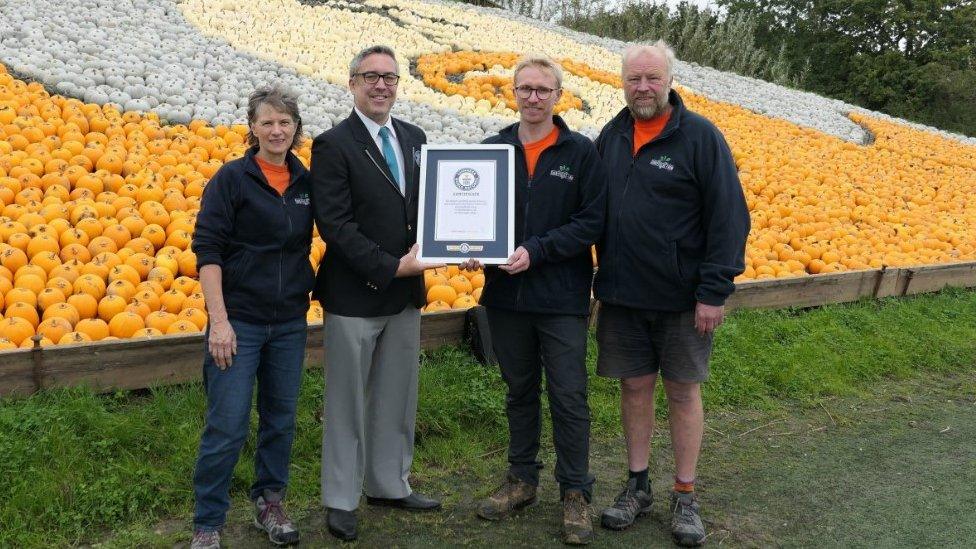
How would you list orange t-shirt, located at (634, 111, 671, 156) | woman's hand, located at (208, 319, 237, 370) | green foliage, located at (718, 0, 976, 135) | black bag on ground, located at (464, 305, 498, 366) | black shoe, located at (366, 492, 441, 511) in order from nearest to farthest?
1. woman's hand, located at (208, 319, 237, 370)
2. orange t-shirt, located at (634, 111, 671, 156)
3. black shoe, located at (366, 492, 441, 511)
4. black bag on ground, located at (464, 305, 498, 366)
5. green foliage, located at (718, 0, 976, 135)

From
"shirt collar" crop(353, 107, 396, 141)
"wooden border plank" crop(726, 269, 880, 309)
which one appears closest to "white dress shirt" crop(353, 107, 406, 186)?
"shirt collar" crop(353, 107, 396, 141)

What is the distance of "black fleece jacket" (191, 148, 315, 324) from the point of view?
2.98m

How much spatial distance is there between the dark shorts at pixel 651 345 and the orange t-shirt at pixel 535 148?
2.24 ft

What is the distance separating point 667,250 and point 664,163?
1.15ft

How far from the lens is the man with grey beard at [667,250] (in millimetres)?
3254

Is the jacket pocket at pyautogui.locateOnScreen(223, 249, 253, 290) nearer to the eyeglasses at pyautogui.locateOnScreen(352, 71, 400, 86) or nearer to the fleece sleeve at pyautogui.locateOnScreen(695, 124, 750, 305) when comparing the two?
the eyeglasses at pyautogui.locateOnScreen(352, 71, 400, 86)

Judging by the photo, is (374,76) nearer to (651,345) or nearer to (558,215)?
(558,215)

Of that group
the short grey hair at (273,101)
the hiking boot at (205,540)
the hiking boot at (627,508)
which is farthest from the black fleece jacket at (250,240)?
the hiking boot at (627,508)

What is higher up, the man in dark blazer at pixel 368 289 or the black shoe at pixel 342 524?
the man in dark blazer at pixel 368 289

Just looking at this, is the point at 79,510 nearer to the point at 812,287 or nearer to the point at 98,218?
the point at 98,218

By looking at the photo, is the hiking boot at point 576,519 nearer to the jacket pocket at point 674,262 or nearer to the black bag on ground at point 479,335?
the jacket pocket at point 674,262

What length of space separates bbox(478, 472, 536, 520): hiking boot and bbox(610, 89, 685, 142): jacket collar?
5.10 feet

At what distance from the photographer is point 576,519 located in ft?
10.9

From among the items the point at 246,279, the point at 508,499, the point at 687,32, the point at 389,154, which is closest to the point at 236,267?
the point at 246,279
